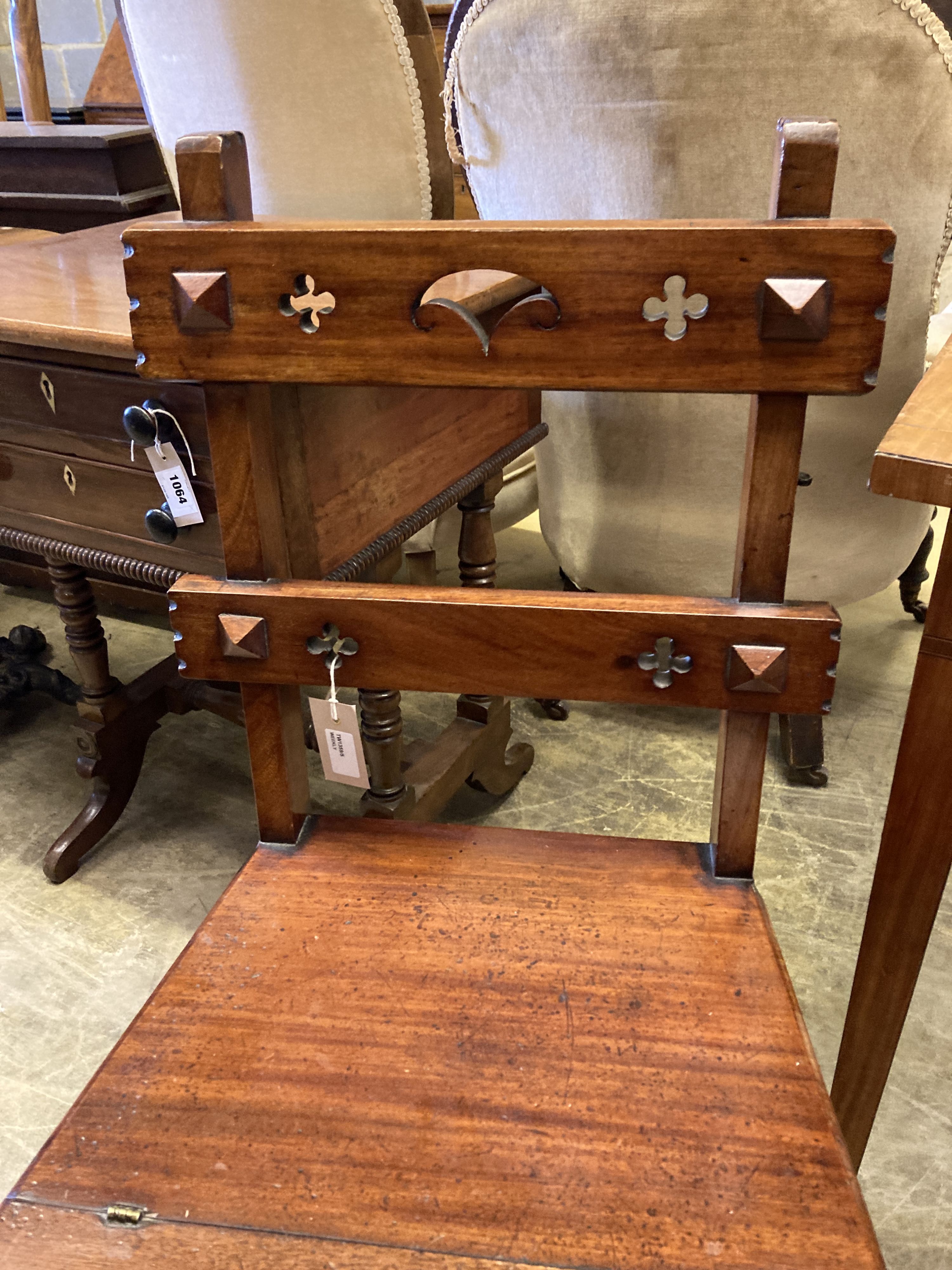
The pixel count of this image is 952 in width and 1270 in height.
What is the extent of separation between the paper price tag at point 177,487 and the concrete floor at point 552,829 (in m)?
0.59

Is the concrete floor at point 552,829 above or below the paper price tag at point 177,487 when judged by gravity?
below

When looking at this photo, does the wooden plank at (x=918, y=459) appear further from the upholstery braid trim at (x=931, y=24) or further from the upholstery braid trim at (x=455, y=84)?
the upholstery braid trim at (x=455, y=84)

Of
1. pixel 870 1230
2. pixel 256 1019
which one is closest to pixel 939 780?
pixel 870 1230

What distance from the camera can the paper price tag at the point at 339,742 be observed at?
73 centimetres

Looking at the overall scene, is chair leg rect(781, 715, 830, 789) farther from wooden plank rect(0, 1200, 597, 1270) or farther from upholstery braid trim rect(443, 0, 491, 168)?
wooden plank rect(0, 1200, 597, 1270)

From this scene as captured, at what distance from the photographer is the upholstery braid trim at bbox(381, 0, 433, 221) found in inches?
41.8

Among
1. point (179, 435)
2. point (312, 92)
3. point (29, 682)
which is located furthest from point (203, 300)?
point (29, 682)

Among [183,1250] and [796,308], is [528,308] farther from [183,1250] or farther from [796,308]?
[183,1250]

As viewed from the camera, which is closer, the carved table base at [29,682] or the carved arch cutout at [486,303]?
the carved arch cutout at [486,303]

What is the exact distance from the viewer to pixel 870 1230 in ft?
1.63

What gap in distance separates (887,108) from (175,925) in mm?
1177

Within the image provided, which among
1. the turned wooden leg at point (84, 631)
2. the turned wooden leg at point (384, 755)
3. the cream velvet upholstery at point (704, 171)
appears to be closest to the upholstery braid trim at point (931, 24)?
the cream velvet upholstery at point (704, 171)

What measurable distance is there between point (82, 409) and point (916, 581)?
146cm

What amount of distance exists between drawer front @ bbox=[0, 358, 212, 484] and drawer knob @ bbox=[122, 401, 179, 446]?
0.4 inches
